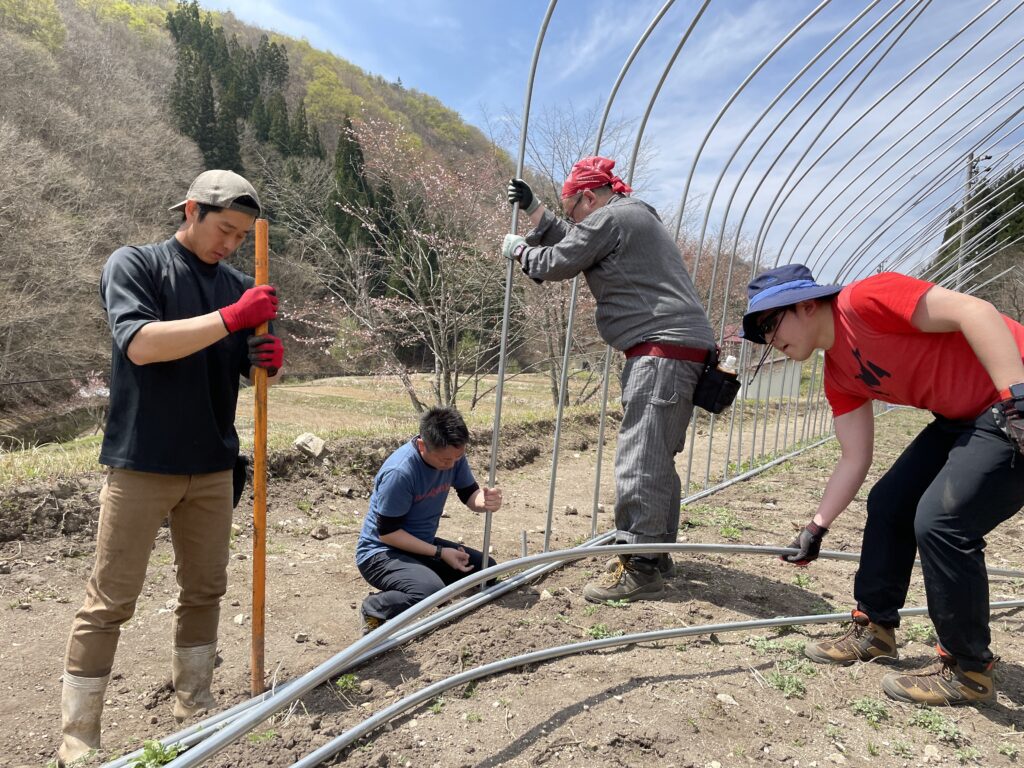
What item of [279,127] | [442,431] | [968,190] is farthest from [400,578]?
[279,127]

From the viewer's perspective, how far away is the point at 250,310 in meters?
1.81

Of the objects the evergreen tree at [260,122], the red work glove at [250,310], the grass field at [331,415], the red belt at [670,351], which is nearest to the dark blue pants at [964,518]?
the red belt at [670,351]

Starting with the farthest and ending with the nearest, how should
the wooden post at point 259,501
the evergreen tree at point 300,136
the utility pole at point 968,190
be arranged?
the evergreen tree at point 300,136 → the utility pole at point 968,190 → the wooden post at point 259,501

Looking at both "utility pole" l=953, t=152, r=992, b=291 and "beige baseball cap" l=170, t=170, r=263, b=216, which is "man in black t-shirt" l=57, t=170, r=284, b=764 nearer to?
"beige baseball cap" l=170, t=170, r=263, b=216

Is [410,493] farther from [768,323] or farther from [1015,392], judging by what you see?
[1015,392]

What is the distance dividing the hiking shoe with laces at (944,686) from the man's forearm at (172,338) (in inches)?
86.2

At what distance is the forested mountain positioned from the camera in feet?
32.5

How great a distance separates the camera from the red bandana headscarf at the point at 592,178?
2.66 m

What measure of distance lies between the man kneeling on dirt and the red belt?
0.81 metres

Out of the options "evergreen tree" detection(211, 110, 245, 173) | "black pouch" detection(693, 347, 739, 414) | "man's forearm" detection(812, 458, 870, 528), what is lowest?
"man's forearm" detection(812, 458, 870, 528)

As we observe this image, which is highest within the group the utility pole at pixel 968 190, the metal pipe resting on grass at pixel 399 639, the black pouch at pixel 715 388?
the utility pole at pixel 968 190

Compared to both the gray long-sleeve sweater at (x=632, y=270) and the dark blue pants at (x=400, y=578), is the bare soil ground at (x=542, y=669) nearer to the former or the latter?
the dark blue pants at (x=400, y=578)

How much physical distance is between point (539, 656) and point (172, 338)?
56.6 inches

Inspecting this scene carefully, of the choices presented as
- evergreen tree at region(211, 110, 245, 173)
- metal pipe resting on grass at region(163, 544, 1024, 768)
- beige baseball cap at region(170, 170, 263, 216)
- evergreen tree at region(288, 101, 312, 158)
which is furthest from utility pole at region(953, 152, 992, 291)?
evergreen tree at region(211, 110, 245, 173)
